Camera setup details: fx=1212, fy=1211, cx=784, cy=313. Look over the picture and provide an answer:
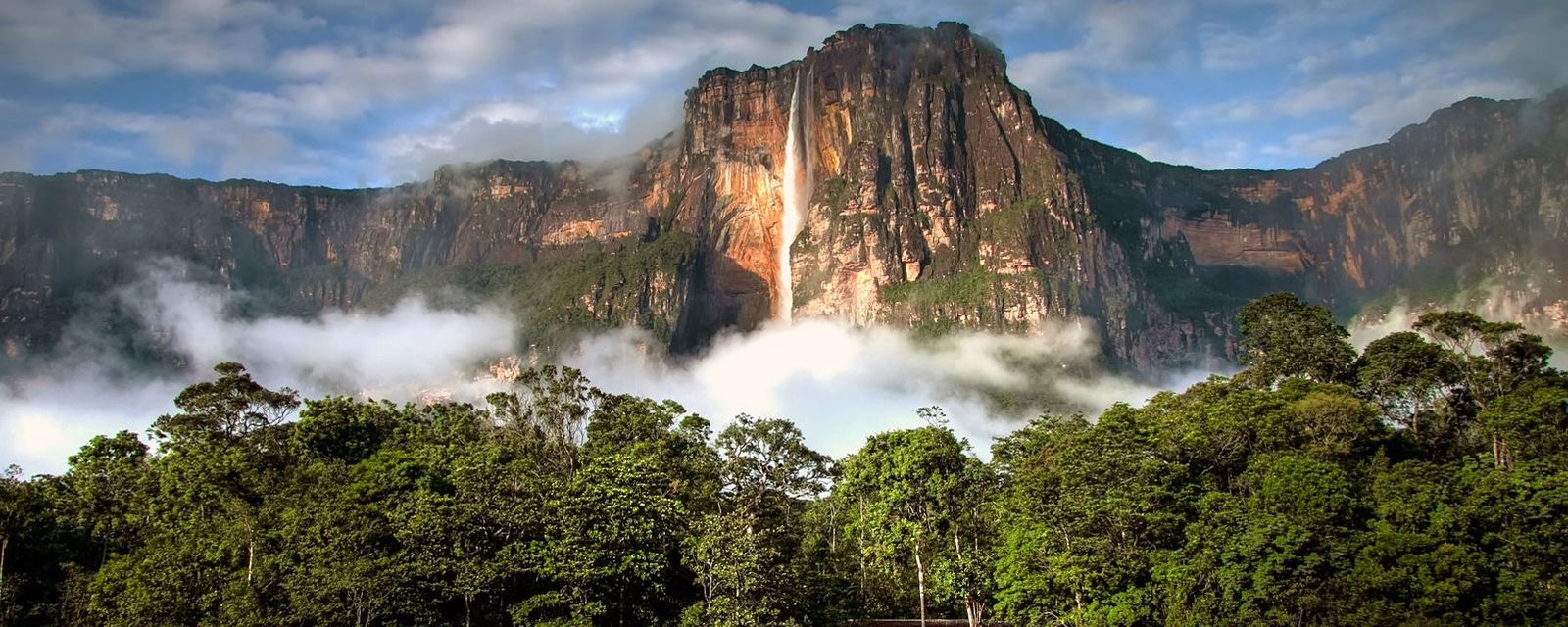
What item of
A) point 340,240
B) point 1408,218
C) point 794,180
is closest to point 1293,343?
point 794,180

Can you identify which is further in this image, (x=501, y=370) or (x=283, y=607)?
(x=501, y=370)

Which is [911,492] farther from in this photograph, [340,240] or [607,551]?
[340,240]

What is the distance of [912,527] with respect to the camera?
4731 cm

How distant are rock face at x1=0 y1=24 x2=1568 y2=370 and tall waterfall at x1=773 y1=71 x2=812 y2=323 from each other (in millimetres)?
828

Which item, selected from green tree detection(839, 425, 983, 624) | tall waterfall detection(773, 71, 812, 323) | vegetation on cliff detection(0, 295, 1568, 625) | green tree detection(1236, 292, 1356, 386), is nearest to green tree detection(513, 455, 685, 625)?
vegetation on cliff detection(0, 295, 1568, 625)

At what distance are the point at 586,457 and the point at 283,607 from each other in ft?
48.0

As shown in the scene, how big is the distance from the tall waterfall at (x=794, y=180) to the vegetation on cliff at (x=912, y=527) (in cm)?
10660

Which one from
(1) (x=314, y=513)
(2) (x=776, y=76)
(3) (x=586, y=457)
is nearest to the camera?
(1) (x=314, y=513)

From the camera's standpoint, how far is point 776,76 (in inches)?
→ 6560

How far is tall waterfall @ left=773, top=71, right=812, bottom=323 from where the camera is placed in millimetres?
163000

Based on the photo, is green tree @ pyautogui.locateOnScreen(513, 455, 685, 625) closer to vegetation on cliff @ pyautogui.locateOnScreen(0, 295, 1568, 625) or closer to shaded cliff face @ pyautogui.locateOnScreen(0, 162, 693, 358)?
vegetation on cliff @ pyautogui.locateOnScreen(0, 295, 1568, 625)

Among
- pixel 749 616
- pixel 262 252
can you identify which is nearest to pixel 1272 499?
pixel 749 616

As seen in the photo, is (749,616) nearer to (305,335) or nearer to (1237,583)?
(1237,583)

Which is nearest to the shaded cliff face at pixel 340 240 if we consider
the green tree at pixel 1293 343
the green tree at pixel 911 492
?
the green tree at pixel 1293 343
